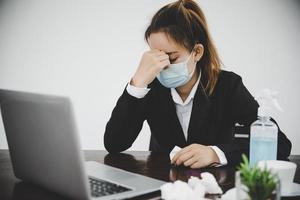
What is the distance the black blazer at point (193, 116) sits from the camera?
161 cm

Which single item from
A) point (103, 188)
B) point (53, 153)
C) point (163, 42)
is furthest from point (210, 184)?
point (163, 42)

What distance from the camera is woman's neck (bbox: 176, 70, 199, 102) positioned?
179cm

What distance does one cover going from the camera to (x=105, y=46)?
2.94 metres

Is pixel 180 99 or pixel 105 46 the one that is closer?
pixel 180 99

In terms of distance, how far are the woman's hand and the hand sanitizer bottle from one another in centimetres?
14

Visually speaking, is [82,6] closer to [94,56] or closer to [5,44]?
[94,56]

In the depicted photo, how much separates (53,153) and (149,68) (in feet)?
2.58

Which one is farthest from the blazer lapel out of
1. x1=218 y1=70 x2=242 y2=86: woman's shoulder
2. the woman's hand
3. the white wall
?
the white wall

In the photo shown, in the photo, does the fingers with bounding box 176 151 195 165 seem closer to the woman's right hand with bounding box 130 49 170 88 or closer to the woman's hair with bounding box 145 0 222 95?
the woman's right hand with bounding box 130 49 170 88

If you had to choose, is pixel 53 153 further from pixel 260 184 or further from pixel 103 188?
pixel 260 184

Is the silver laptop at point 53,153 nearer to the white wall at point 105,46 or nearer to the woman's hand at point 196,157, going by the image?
the woman's hand at point 196,157

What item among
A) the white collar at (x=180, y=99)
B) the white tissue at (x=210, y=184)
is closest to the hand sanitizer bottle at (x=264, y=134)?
the white tissue at (x=210, y=184)

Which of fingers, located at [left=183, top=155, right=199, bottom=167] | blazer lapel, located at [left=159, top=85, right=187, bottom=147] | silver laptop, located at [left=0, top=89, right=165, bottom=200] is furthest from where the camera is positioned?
blazer lapel, located at [left=159, top=85, right=187, bottom=147]

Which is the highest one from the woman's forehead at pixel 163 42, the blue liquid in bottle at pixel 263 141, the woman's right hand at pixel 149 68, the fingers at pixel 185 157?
the woman's forehead at pixel 163 42
